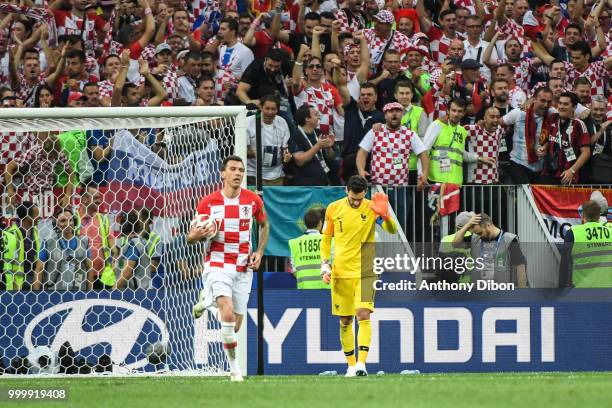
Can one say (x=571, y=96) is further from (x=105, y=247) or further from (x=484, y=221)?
(x=105, y=247)

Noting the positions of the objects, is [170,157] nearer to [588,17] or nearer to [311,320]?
[311,320]

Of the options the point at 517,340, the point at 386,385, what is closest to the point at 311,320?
the point at 517,340

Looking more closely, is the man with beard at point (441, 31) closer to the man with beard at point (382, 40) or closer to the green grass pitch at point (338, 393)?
the man with beard at point (382, 40)

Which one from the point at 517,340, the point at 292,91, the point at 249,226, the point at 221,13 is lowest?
the point at 517,340

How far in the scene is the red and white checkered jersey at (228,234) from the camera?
13.2m

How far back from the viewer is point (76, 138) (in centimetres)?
1589

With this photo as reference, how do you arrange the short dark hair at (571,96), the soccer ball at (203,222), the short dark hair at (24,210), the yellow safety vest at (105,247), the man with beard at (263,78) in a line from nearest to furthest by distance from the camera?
1. the soccer ball at (203,222)
2. the yellow safety vest at (105,247)
3. the short dark hair at (24,210)
4. the short dark hair at (571,96)
5. the man with beard at (263,78)

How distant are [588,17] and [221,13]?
6.24 m

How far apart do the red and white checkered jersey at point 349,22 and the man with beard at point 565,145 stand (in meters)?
3.79

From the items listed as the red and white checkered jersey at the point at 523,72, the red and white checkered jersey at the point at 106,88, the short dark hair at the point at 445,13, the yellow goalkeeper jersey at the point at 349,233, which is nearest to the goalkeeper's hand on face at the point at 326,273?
the yellow goalkeeper jersey at the point at 349,233

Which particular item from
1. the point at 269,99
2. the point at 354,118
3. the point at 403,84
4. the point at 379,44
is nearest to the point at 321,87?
the point at 354,118

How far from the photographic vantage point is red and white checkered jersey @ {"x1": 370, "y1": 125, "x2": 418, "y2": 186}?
1744 centimetres

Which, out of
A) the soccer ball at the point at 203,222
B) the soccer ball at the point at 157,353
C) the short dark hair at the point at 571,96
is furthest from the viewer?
the short dark hair at the point at 571,96

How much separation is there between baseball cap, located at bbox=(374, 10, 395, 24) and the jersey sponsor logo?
6.77m
